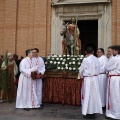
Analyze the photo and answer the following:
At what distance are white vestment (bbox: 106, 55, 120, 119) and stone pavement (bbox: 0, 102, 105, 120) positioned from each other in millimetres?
357

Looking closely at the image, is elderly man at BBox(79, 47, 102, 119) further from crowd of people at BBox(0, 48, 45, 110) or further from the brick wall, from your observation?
the brick wall

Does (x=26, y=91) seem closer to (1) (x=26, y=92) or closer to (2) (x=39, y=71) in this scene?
(1) (x=26, y=92)

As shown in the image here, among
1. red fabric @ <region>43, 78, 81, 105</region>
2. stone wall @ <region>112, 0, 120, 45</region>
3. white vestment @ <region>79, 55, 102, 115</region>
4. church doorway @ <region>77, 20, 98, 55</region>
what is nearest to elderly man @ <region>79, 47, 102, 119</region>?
white vestment @ <region>79, 55, 102, 115</region>

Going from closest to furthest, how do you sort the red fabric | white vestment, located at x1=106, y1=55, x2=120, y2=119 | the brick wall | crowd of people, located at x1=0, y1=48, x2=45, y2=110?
white vestment, located at x1=106, y1=55, x2=120, y2=119 → crowd of people, located at x1=0, y1=48, x2=45, y2=110 → the red fabric → the brick wall

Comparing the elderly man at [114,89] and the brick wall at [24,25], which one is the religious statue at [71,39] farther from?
the brick wall at [24,25]

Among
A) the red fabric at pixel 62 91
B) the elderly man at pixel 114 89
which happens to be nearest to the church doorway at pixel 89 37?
the red fabric at pixel 62 91

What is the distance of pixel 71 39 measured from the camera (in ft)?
31.0

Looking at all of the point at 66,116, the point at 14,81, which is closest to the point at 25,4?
the point at 14,81

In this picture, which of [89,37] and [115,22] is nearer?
[115,22]

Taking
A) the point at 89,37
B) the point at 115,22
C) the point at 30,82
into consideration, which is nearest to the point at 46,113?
the point at 30,82

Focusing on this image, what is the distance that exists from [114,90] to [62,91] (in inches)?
85.4

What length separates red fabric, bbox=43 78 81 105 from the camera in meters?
8.12

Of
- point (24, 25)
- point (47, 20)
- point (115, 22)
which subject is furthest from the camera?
point (24, 25)

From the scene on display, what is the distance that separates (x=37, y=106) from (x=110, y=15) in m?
6.96
